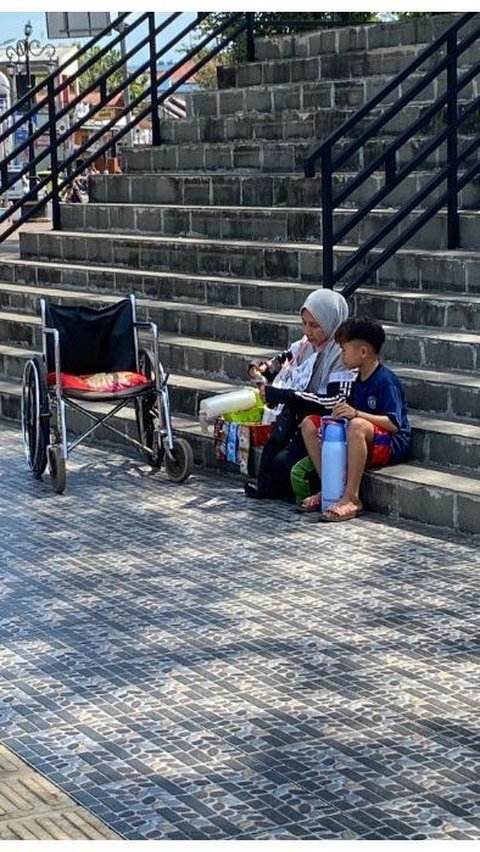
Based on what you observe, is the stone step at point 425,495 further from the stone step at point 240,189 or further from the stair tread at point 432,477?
the stone step at point 240,189

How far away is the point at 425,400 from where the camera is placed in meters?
9.07

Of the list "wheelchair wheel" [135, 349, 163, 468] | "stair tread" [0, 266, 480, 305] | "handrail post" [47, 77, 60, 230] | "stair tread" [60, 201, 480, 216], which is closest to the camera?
"wheelchair wheel" [135, 349, 163, 468]

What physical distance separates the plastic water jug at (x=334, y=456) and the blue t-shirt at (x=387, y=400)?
21cm

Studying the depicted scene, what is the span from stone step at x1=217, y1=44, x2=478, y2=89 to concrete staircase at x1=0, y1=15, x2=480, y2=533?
0.5 inches

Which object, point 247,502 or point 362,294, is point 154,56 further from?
point 247,502

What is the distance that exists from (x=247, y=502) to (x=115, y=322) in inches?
56.5

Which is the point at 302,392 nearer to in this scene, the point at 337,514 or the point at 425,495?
the point at 337,514

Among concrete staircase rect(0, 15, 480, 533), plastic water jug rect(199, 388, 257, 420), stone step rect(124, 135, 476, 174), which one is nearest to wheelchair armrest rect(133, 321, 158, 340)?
plastic water jug rect(199, 388, 257, 420)

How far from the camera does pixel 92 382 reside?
952 centimetres

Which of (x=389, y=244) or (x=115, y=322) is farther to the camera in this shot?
(x=389, y=244)

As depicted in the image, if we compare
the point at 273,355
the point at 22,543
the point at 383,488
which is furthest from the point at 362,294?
the point at 22,543

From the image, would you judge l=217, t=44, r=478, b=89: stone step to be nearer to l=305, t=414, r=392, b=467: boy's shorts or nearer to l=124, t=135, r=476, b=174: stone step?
l=124, t=135, r=476, b=174: stone step

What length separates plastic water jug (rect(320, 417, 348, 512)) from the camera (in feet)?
27.4

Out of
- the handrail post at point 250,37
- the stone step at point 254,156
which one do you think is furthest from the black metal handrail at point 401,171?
the handrail post at point 250,37
